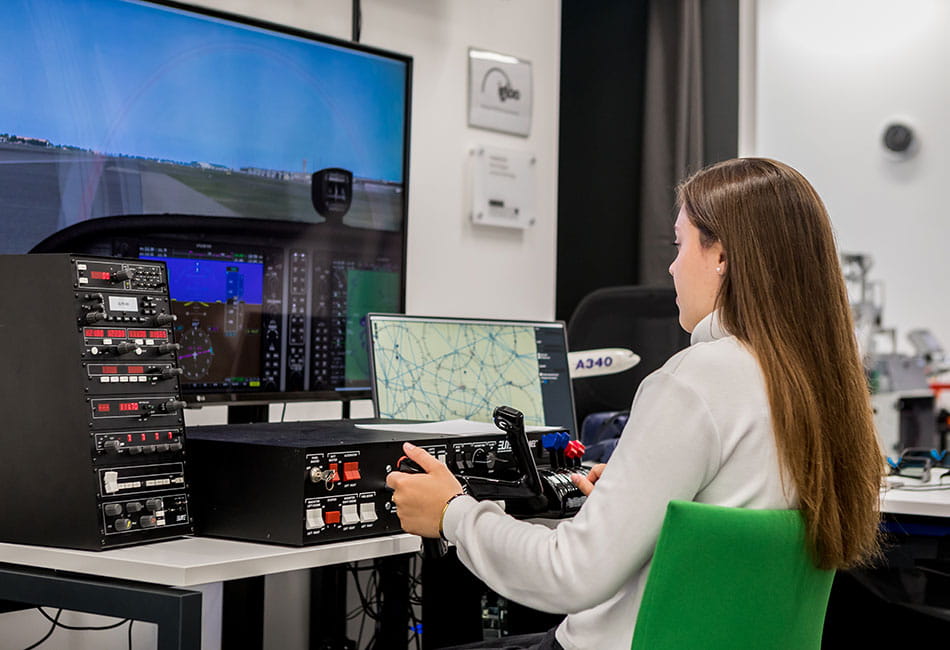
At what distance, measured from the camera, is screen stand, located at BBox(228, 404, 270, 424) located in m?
2.32

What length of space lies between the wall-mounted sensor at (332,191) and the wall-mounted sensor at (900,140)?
5071 mm

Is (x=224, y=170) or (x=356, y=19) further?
(x=356, y=19)

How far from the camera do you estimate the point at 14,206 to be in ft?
6.46

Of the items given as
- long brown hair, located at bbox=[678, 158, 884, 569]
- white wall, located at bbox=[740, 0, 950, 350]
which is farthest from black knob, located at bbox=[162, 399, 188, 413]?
white wall, located at bbox=[740, 0, 950, 350]

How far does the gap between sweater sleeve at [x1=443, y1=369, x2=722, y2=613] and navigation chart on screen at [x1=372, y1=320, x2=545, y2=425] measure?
38.7 inches

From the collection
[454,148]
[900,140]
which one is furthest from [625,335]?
[900,140]

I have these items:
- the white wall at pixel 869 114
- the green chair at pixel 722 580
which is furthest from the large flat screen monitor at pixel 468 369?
the white wall at pixel 869 114

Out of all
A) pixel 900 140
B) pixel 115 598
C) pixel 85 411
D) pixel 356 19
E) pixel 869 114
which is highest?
pixel 869 114

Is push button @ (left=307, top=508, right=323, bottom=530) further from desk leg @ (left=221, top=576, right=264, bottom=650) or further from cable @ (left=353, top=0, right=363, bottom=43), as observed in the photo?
cable @ (left=353, top=0, right=363, bottom=43)

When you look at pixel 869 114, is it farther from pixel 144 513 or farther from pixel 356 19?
pixel 144 513

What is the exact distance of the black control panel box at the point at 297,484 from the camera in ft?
4.92

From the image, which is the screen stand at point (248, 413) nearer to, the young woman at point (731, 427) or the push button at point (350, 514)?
the push button at point (350, 514)

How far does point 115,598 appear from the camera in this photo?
4.52 ft

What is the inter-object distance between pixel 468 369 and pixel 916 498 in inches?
37.1
